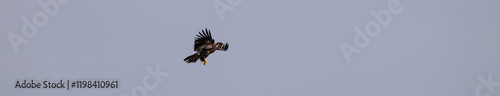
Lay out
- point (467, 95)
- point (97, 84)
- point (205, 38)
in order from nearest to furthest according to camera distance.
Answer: point (205, 38) → point (97, 84) → point (467, 95)

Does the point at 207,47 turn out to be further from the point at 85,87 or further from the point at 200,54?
the point at 85,87

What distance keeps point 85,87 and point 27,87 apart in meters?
3.60

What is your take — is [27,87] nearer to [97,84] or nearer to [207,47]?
[97,84]

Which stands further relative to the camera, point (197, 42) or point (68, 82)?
point (68, 82)

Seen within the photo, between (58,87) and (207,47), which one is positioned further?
(58,87)

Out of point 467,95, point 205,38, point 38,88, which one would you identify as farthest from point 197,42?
point 467,95

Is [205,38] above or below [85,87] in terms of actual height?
below

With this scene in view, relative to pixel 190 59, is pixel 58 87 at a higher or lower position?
higher

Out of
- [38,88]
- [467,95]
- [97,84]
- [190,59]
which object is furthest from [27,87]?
[467,95]

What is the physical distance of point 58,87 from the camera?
44.8 metres

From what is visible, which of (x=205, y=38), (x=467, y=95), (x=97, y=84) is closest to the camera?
(x=205, y=38)

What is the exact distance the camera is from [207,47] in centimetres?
3266

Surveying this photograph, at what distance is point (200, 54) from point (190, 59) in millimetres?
410

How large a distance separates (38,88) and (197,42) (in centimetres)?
1596
